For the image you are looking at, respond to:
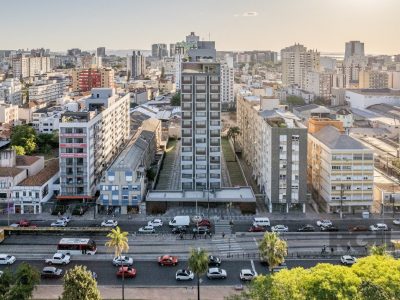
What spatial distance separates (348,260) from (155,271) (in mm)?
13347

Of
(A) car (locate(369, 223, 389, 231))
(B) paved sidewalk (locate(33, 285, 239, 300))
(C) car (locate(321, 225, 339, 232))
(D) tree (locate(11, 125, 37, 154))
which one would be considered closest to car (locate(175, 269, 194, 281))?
(B) paved sidewalk (locate(33, 285, 239, 300))

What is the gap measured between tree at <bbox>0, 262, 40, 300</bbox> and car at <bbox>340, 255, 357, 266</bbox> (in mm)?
20792

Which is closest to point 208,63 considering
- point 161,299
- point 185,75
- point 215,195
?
point 185,75

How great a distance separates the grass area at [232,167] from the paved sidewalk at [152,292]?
28040 millimetres

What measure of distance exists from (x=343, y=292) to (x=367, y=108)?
102 meters

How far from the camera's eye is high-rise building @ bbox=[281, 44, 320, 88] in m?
170

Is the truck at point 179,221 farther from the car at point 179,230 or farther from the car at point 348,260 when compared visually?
the car at point 348,260

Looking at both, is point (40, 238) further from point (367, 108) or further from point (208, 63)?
point (367, 108)

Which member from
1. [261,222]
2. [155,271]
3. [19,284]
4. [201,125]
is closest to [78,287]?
[19,284]

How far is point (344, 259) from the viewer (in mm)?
39562

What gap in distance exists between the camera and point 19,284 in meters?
29.0

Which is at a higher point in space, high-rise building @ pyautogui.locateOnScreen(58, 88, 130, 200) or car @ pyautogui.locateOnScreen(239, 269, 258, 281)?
high-rise building @ pyautogui.locateOnScreen(58, 88, 130, 200)

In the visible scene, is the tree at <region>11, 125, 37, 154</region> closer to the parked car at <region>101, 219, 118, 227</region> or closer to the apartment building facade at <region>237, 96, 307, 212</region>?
the parked car at <region>101, 219, 118, 227</region>

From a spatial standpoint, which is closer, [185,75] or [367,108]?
[185,75]
